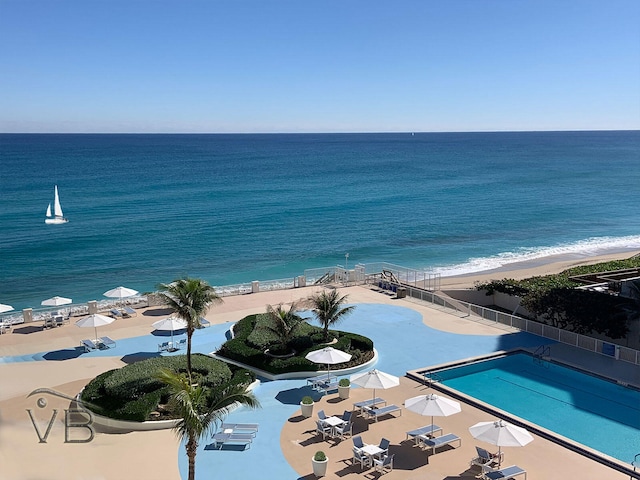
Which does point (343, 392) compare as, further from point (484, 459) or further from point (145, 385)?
point (145, 385)

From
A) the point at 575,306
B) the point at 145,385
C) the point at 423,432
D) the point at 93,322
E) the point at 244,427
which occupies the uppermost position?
the point at 575,306

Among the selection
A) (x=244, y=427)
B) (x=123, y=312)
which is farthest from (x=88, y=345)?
(x=244, y=427)

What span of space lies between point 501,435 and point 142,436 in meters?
10.1

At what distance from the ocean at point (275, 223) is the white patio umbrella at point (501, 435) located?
32.1 metres

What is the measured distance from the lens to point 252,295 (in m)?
33.3

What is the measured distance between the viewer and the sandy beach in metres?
3.12

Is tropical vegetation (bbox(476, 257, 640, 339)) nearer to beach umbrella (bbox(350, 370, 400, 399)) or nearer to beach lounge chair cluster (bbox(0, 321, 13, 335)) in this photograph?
beach umbrella (bbox(350, 370, 400, 399))

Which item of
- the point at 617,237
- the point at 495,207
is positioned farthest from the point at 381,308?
the point at 495,207

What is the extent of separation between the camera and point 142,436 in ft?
57.4

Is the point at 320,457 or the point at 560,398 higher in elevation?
the point at 320,457

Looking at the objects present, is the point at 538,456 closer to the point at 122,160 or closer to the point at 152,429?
the point at 152,429

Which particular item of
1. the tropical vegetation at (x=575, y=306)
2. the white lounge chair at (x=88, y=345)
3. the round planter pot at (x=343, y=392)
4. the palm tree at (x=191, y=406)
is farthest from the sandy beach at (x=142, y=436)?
the tropical vegetation at (x=575, y=306)

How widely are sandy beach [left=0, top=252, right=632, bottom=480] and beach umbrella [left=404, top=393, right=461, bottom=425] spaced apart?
41.3 inches

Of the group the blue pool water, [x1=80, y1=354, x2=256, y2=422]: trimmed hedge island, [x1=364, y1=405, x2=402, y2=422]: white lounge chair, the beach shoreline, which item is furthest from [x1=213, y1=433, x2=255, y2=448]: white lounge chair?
the beach shoreline
